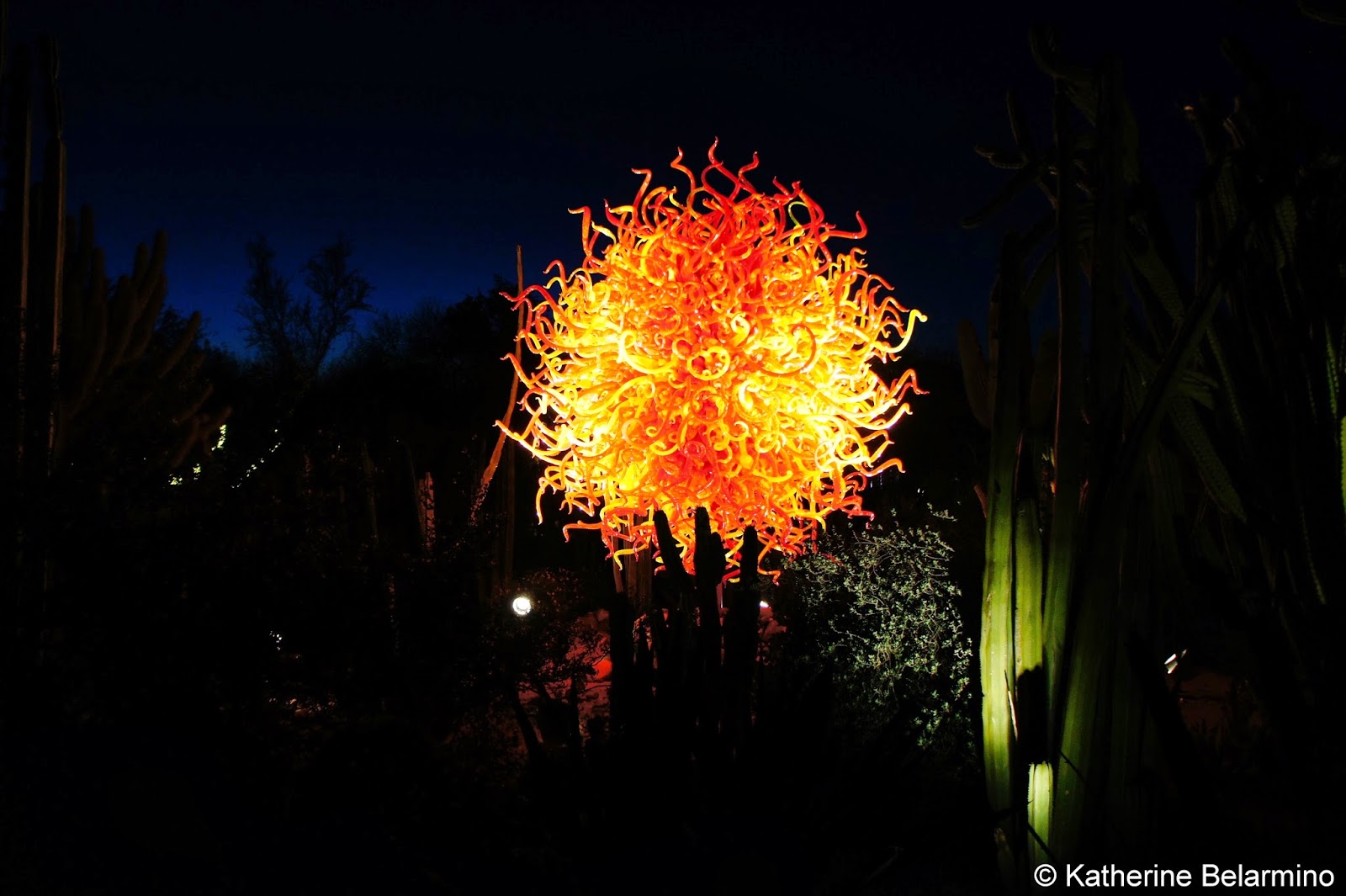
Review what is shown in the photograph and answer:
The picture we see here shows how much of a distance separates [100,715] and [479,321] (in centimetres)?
1493

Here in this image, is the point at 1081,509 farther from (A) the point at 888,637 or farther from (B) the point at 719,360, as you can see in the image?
(A) the point at 888,637

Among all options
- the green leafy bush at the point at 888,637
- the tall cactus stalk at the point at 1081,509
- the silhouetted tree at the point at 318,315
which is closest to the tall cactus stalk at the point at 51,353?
the green leafy bush at the point at 888,637

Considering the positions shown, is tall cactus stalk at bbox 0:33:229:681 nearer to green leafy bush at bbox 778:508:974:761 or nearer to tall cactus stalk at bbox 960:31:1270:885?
green leafy bush at bbox 778:508:974:761

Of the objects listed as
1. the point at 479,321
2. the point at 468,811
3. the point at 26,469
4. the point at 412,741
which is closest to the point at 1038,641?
the point at 468,811

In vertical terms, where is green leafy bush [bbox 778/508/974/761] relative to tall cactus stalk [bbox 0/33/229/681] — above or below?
below

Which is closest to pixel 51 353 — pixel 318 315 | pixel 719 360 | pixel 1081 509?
pixel 719 360

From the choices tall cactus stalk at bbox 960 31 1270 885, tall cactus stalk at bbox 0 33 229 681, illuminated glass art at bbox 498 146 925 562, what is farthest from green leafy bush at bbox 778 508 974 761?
tall cactus stalk at bbox 0 33 229 681

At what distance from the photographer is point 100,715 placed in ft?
9.35

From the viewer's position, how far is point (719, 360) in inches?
140

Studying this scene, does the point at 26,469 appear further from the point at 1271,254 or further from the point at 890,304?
the point at 1271,254

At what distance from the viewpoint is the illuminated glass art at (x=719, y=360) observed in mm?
3561

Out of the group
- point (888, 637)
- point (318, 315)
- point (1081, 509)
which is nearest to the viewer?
point (1081, 509)

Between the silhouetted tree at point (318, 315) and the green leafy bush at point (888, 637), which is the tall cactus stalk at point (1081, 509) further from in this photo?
the silhouetted tree at point (318, 315)

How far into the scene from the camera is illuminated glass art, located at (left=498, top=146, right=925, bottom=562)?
3.56 m
